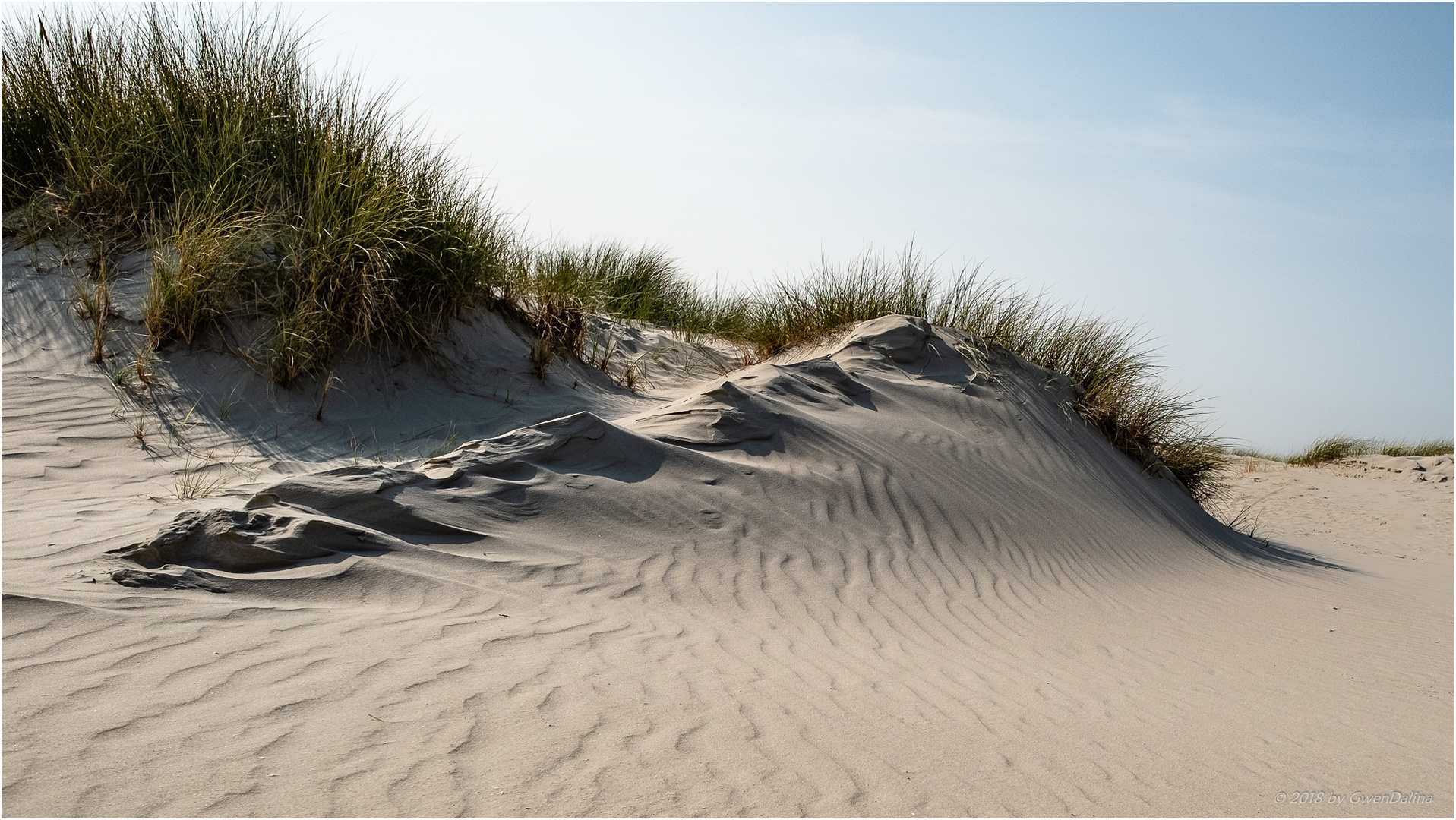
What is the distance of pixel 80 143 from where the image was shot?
21.5 feet

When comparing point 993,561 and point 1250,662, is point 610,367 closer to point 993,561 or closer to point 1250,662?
point 993,561

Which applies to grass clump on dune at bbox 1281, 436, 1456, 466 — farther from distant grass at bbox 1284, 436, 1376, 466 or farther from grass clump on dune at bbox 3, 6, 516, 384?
grass clump on dune at bbox 3, 6, 516, 384

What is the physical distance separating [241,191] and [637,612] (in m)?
4.73

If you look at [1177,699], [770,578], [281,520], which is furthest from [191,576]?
[1177,699]

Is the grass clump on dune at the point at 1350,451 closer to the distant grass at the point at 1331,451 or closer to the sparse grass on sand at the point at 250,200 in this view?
the distant grass at the point at 1331,451

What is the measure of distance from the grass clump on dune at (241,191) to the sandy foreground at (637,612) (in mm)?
416

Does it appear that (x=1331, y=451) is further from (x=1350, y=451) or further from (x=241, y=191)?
(x=241, y=191)

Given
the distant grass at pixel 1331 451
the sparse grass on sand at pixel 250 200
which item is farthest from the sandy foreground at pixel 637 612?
the distant grass at pixel 1331 451

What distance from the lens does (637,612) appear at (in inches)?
142

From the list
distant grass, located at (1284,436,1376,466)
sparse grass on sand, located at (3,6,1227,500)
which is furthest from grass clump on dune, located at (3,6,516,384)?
distant grass, located at (1284,436,1376,466)

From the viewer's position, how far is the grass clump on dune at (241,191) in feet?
19.8

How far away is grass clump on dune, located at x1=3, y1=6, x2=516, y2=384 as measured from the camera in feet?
19.8

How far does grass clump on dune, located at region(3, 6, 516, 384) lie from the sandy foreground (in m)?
0.42

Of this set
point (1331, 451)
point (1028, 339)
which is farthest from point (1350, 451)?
point (1028, 339)
